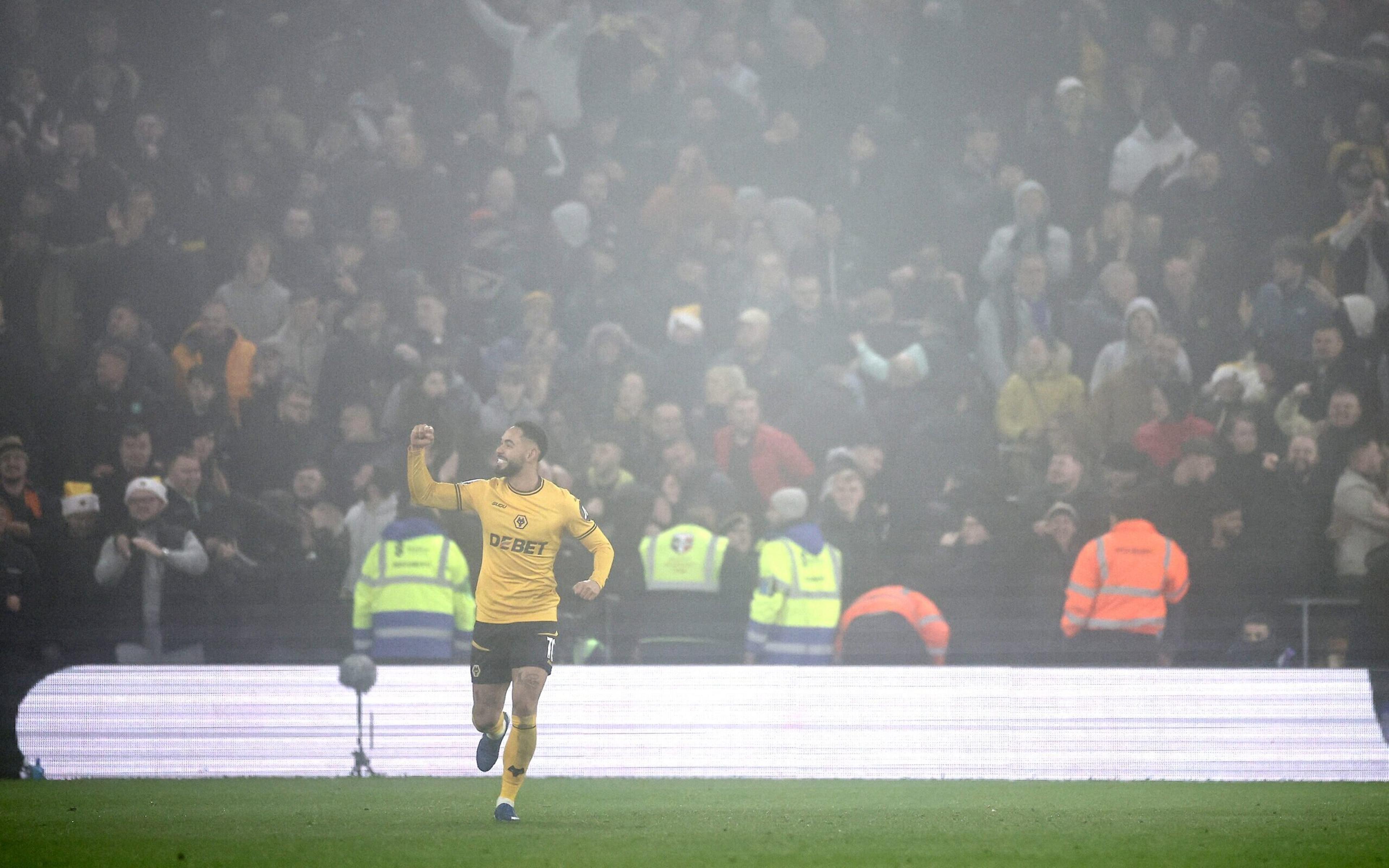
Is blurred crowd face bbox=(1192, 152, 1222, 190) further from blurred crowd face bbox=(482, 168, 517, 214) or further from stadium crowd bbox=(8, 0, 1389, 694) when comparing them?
blurred crowd face bbox=(482, 168, 517, 214)

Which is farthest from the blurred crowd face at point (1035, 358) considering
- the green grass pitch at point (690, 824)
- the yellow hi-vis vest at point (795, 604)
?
the green grass pitch at point (690, 824)

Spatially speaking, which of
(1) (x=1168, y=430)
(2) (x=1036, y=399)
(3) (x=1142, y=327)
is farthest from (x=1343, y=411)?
(2) (x=1036, y=399)

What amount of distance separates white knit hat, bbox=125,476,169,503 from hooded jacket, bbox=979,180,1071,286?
7149 millimetres

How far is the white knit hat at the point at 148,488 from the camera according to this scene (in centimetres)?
1049

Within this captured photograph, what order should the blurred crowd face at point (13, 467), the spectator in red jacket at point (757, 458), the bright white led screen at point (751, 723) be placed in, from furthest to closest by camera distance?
the spectator in red jacket at point (757, 458) < the blurred crowd face at point (13, 467) < the bright white led screen at point (751, 723)

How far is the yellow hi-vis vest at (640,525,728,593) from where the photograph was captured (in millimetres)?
10688

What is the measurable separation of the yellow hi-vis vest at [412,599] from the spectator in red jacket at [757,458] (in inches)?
108

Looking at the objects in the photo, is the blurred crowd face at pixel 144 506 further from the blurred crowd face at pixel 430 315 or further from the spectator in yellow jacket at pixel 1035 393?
the spectator in yellow jacket at pixel 1035 393

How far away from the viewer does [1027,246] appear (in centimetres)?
1378

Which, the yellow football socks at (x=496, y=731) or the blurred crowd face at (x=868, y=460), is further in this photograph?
the blurred crowd face at (x=868, y=460)

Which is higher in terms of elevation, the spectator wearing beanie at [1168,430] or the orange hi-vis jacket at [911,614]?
the spectator wearing beanie at [1168,430]

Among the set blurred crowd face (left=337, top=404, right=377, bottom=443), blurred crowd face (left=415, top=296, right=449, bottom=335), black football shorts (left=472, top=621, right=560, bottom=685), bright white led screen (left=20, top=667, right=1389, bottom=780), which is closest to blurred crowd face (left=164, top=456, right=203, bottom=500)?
blurred crowd face (left=337, top=404, right=377, bottom=443)

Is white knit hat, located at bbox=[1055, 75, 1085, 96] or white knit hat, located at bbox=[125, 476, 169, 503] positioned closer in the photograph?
white knit hat, located at bbox=[125, 476, 169, 503]

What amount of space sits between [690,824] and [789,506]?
3.92 meters
